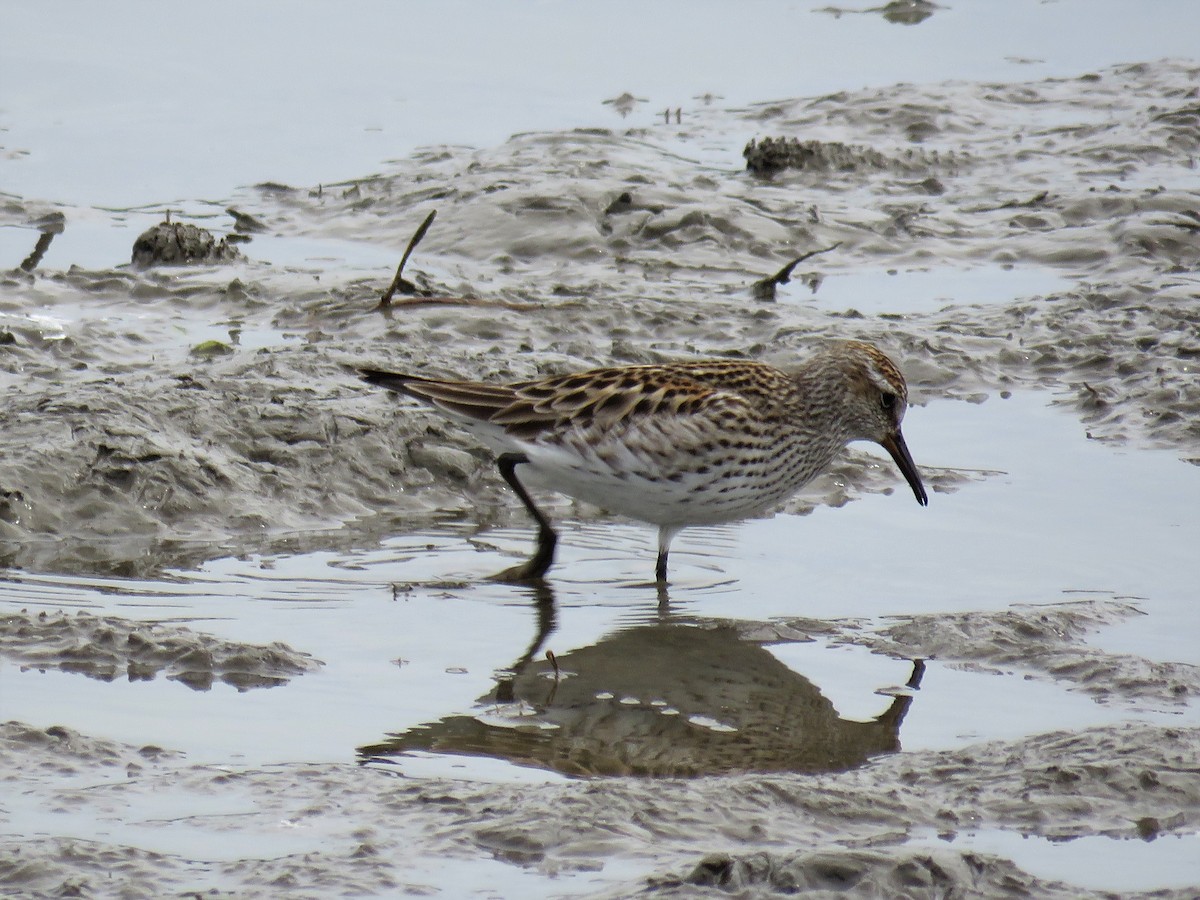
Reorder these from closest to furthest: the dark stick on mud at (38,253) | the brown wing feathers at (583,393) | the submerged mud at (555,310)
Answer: the brown wing feathers at (583,393), the submerged mud at (555,310), the dark stick on mud at (38,253)

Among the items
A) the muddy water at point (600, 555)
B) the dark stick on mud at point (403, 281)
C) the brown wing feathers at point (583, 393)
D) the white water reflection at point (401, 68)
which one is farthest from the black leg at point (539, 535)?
the white water reflection at point (401, 68)

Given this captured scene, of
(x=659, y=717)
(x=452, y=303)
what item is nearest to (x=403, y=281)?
(x=452, y=303)

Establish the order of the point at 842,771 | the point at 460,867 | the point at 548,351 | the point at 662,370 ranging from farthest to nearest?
the point at 548,351
the point at 662,370
the point at 842,771
the point at 460,867

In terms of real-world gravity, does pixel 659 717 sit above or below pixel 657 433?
below

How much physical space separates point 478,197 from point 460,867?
8.29m

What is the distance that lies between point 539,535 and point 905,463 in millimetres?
1839

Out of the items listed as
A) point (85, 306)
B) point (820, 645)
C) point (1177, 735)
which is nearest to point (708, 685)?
point (820, 645)

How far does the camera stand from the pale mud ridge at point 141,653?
20.3 feet

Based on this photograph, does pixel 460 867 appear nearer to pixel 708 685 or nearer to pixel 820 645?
pixel 708 685

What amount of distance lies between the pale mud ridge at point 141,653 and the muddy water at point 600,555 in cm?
2

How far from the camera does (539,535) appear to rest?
7.89 meters

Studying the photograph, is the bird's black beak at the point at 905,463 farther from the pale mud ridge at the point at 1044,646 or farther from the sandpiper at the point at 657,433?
the pale mud ridge at the point at 1044,646

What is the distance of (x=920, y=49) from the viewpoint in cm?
1730

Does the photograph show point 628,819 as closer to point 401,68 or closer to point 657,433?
point 657,433
